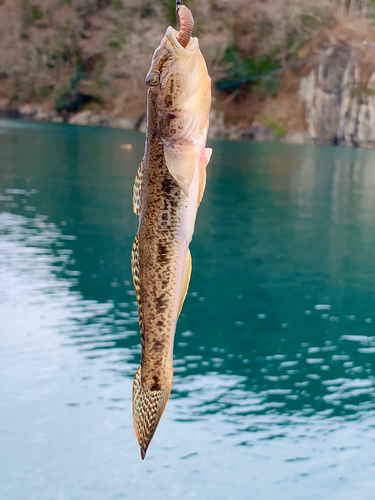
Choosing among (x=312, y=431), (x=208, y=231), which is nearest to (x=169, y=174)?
(x=312, y=431)

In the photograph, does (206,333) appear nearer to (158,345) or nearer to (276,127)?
(158,345)

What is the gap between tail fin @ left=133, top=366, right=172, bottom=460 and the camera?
7.89 feet

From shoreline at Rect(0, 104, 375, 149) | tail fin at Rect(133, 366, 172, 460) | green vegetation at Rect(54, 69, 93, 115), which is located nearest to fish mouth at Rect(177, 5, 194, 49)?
tail fin at Rect(133, 366, 172, 460)

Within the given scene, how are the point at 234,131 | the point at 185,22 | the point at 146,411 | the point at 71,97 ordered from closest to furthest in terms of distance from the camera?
the point at 185,22, the point at 146,411, the point at 234,131, the point at 71,97

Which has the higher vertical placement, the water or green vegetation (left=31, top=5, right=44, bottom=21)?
green vegetation (left=31, top=5, right=44, bottom=21)

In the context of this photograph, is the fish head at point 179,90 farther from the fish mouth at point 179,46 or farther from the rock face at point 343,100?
the rock face at point 343,100

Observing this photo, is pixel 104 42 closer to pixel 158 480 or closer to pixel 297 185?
pixel 297 185

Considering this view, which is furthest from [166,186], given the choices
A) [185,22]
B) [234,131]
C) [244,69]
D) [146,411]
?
[244,69]

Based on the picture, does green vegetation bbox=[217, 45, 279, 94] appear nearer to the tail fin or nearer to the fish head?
the fish head

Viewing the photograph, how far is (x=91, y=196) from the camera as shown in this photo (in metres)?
35.1

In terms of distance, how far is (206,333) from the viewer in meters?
19.0

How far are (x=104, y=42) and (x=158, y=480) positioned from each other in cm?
7175

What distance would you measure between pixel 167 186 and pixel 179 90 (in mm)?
363

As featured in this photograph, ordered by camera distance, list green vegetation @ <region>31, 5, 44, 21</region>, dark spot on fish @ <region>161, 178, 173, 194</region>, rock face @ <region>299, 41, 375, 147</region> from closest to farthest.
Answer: dark spot on fish @ <region>161, 178, 173, 194</region>
rock face @ <region>299, 41, 375, 147</region>
green vegetation @ <region>31, 5, 44, 21</region>
